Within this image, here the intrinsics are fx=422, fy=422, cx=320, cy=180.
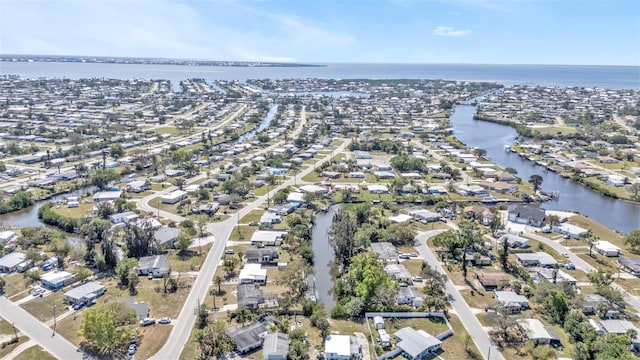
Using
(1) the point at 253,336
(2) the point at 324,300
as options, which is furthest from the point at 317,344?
(2) the point at 324,300

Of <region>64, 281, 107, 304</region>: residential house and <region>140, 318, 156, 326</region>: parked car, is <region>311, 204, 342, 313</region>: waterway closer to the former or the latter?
<region>140, 318, 156, 326</region>: parked car

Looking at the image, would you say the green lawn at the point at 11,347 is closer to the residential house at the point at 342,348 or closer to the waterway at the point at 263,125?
the residential house at the point at 342,348

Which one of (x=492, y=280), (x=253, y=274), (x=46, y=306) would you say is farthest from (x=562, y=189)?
(x=46, y=306)

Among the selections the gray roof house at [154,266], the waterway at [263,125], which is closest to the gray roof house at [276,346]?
the gray roof house at [154,266]

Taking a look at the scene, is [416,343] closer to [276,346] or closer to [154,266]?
[276,346]

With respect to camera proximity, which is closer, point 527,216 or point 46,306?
point 46,306

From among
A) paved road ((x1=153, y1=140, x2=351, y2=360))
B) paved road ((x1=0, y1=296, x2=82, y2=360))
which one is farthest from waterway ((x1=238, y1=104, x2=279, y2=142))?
paved road ((x1=0, y1=296, x2=82, y2=360))
